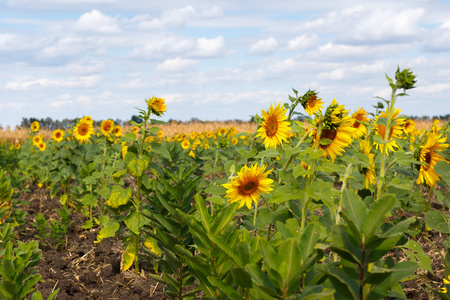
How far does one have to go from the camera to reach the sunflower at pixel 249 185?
97.7 inches

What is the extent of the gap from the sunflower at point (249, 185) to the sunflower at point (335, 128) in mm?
382

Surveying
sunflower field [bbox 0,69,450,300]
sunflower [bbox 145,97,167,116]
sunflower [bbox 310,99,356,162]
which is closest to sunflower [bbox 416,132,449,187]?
sunflower field [bbox 0,69,450,300]

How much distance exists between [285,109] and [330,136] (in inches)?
22.4

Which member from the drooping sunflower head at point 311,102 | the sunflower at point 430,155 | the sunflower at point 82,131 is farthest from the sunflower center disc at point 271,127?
the sunflower at point 82,131

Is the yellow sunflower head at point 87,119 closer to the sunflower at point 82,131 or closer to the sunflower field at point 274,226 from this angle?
the sunflower at point 82,131

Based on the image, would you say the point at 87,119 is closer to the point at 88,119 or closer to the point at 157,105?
the point at 88,119

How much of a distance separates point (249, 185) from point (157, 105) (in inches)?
62.1

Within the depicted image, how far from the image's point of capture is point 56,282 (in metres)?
3.79

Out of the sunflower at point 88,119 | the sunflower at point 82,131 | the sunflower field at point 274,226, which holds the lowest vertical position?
the sunflower field at point 274,226

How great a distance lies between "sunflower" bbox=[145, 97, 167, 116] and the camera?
12.3ft

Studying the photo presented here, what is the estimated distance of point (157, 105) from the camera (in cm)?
379

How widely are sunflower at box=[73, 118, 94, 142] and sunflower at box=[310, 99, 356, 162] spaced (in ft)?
16.0

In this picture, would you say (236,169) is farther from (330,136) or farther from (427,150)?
(427,150)

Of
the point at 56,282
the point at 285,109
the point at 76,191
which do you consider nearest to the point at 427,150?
the point at 285,109
